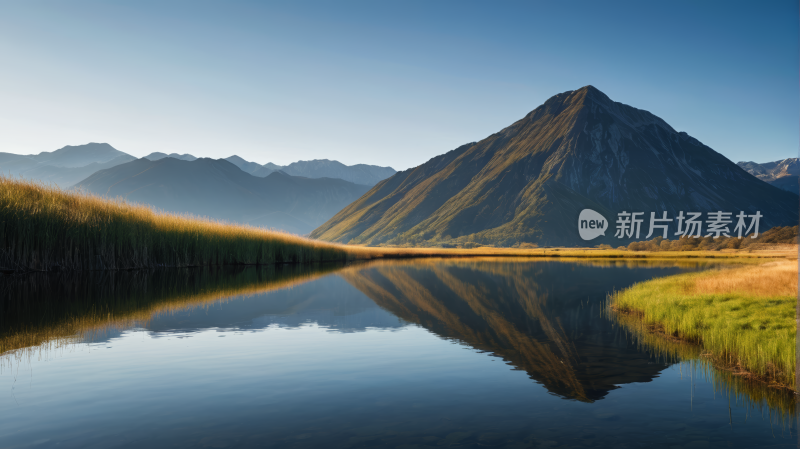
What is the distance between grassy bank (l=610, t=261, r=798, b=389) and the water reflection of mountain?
6.11ft

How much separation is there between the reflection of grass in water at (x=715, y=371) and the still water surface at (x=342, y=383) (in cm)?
8

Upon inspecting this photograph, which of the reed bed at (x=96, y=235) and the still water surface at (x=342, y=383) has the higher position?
the reed bed at (x=96, y=235)

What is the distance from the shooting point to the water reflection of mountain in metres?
11.9

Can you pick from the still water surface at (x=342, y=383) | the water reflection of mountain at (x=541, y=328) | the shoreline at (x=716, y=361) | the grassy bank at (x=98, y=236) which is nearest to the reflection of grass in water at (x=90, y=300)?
the still water surface at (x=342, y=383)

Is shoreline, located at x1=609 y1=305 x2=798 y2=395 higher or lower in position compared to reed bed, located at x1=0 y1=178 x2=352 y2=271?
lower

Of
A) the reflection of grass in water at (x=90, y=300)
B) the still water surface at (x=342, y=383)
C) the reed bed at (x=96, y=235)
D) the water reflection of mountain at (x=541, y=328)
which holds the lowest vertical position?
the water reflection of mountain at (x=541, y=328)

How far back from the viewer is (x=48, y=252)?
27.6 m

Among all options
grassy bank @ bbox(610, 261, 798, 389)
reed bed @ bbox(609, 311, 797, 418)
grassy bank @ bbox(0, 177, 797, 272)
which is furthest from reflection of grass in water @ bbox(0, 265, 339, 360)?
grassy bank @ bbox(610, 261, 798, 389)

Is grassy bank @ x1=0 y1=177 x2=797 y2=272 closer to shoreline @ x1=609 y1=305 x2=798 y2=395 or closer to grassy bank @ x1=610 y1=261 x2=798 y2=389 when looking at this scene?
shoreline @ x1=609 y1=305 x2=798 y2=395

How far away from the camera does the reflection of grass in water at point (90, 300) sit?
13.6m

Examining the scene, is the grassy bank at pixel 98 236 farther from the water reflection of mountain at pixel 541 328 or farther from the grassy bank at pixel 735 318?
the grassy bank at pixel 735 318

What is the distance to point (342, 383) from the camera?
417 inches

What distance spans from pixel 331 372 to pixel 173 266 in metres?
30.9

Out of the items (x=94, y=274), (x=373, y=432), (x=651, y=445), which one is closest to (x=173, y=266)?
(x=94, y=274)
